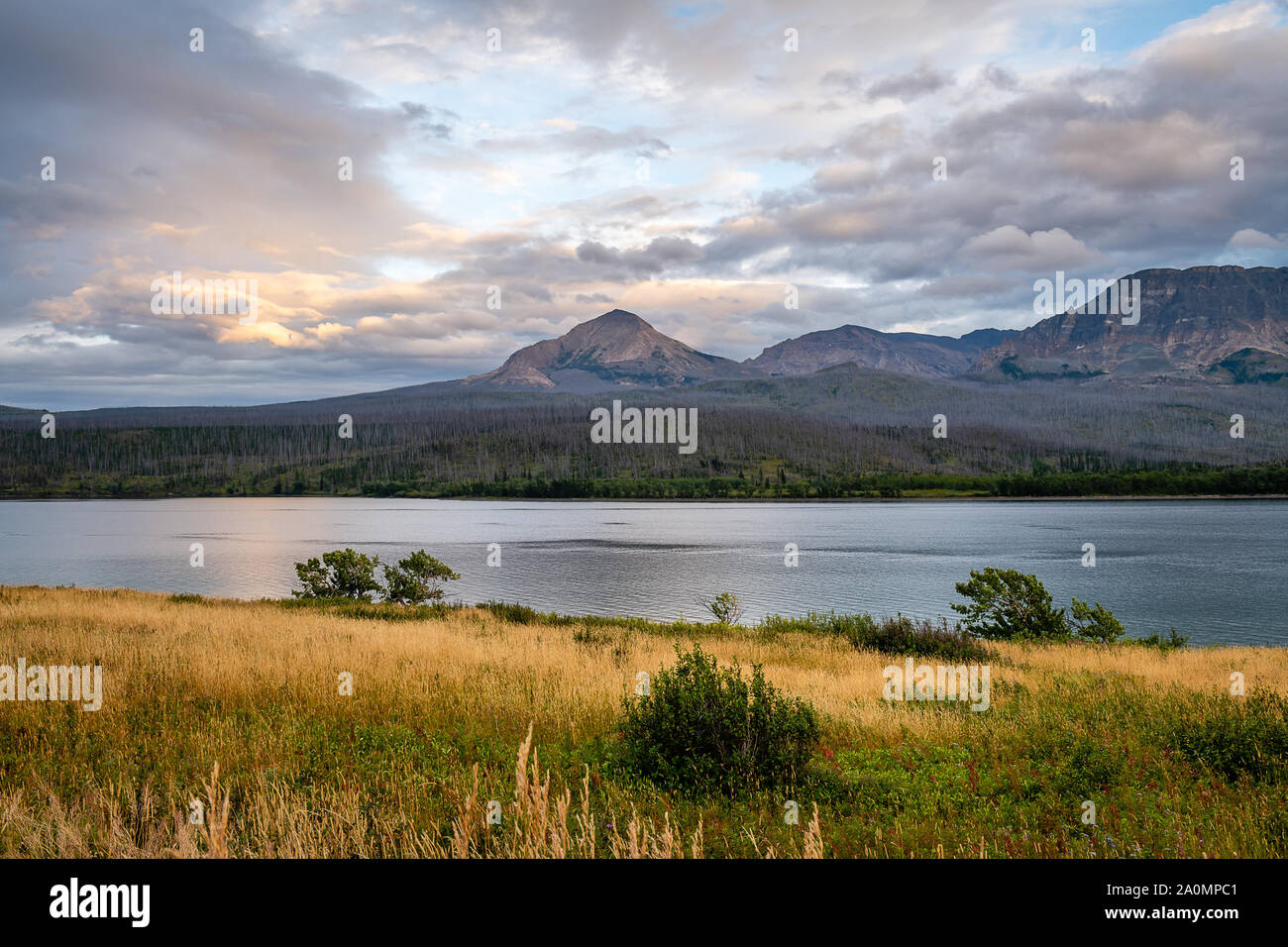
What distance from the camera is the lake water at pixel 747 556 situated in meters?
54.3

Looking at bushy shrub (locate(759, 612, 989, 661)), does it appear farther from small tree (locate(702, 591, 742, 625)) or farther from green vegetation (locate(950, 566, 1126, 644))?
green vegetation (locate(950, 566, 1126, 644))

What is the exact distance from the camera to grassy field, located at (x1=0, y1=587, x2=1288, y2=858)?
6047 mm

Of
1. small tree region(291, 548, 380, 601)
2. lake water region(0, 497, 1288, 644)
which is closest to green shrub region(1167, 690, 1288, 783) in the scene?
small tree region(291, 548, 380, 601)

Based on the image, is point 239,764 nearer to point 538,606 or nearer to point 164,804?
point 164,804

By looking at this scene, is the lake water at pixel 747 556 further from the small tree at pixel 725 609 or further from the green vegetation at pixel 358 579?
the green vegetation at pixel 358 579

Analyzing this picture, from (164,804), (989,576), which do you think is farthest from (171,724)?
(989,576)

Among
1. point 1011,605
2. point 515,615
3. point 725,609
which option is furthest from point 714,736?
point 1011,605

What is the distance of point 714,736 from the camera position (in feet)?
27.8

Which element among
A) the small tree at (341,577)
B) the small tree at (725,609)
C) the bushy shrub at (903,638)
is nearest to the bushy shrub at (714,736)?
the bushy shrub at (903,638)

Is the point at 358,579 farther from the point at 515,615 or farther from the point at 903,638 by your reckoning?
the point at 903,638

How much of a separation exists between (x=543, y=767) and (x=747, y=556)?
77898 millimetres

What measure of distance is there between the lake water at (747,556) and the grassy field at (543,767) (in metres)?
35.3

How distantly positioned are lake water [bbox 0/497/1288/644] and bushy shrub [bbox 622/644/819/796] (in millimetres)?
38796

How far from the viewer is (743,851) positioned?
6.05 meters
